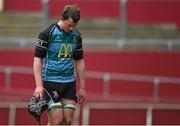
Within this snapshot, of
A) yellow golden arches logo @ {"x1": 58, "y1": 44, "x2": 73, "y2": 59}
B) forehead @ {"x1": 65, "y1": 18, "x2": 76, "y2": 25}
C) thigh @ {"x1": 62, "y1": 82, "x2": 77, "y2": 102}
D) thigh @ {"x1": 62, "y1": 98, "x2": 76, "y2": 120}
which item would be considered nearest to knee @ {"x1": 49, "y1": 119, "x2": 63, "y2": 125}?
thigh @ {"x1": 62, "y1": 98, "x2": 76, "y2": 120}

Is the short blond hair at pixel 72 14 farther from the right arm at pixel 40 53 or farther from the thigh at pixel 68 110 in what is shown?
the thigh at pixel 68 110

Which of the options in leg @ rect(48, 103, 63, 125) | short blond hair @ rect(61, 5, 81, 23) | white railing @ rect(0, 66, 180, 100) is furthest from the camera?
white railing @ rect(0, 66, 180, 100)

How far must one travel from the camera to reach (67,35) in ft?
31.9

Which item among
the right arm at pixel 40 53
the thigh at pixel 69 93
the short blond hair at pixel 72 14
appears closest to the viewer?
the short blond hair at pixel 72 14

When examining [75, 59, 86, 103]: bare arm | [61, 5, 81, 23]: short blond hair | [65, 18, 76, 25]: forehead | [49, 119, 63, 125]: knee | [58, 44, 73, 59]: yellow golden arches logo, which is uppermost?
[61, 5, 81, 23]: short blond hair

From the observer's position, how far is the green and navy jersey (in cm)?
966

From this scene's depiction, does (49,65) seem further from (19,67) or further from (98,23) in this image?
(98,23)

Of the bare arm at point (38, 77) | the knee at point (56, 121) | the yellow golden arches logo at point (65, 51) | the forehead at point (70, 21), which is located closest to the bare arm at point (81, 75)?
the yellow golden arches logo at point (65, 51)

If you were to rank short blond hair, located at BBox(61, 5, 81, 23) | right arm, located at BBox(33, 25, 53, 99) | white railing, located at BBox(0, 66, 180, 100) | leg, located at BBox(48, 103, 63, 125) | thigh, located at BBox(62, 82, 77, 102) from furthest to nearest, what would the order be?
white railing, located at BBox(0, 66, 180, 100) → thigh, located at BBox(62, 82, 77, 102) → leg, located at BBox(48, 103, 63, 125) → right arm, located at BBox(33, 25, 53, 99) → short blond hair, located at BBox(61, 5, 81, 23)

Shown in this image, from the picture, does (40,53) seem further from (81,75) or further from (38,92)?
(81,75)

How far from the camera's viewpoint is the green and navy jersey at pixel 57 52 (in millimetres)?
9656

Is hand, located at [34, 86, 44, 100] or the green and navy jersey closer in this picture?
hand, located at [34, 86, 44, 100]

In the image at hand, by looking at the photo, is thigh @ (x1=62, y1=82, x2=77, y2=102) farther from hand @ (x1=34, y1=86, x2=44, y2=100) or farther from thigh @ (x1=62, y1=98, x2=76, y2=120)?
hand @ (x1=34, y1=86, x2=44, y2=100)

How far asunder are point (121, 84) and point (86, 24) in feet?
10.6
